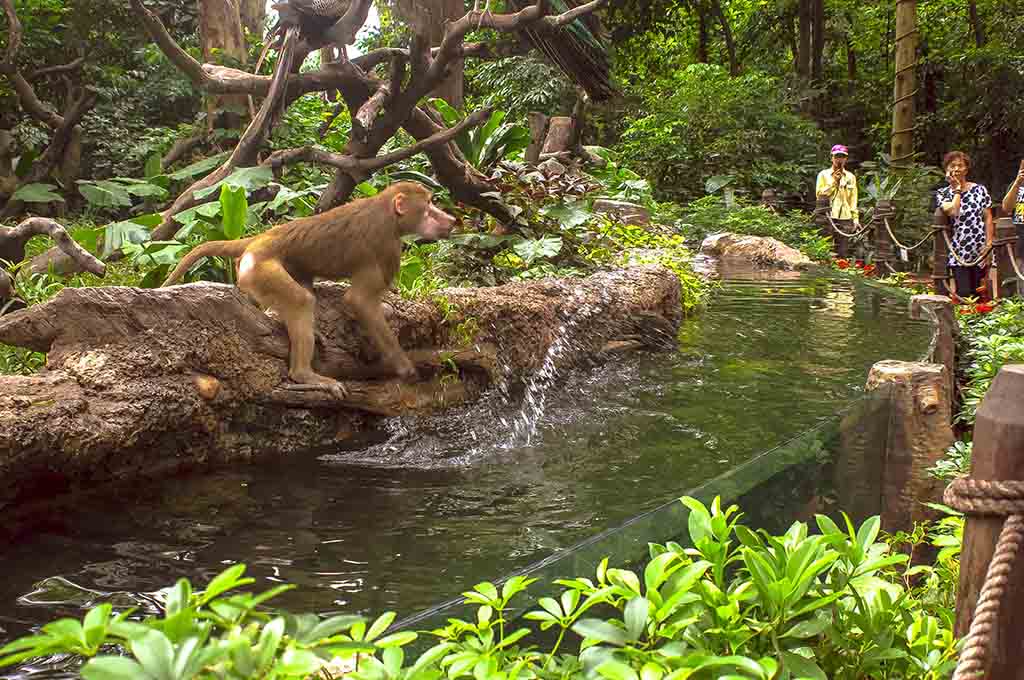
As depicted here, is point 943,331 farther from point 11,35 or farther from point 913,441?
point 11,35

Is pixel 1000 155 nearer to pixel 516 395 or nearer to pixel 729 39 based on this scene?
pixel 729 39

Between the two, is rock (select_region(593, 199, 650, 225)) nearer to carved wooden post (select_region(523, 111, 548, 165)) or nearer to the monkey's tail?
carved wooden post (select_region(523, 111, 548, 165))

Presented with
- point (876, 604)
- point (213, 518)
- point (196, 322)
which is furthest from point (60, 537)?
point (876, 604)

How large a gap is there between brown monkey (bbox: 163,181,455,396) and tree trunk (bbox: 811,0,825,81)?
1921 centimetres

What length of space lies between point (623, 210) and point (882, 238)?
11.7 feet

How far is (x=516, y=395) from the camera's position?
610cm

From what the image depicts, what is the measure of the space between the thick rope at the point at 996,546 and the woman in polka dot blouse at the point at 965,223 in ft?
24.9

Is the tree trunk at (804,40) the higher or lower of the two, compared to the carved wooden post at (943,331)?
higher

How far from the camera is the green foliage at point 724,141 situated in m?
18.7

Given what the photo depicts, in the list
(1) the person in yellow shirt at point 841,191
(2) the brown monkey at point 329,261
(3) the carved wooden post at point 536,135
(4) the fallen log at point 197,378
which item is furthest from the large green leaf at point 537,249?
(3) the carved wooden post at point 536,135

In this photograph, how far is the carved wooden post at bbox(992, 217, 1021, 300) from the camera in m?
7.83

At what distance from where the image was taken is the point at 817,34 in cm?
2167

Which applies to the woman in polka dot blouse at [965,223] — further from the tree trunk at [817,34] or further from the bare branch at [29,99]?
the tree trunk at [817,34]

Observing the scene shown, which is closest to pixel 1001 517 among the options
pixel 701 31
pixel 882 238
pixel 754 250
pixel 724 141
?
pixel 882 238
